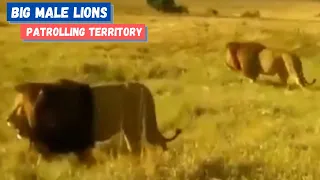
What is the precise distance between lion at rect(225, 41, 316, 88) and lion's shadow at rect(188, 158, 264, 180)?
0.21 m

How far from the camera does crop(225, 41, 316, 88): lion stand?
60.4 inches

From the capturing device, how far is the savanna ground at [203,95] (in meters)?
1.50

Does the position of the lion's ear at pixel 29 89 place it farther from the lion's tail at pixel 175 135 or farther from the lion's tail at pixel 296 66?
the lion's tail at pixel 296 66

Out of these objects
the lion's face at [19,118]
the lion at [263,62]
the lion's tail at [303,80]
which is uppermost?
the lion at [263,62]

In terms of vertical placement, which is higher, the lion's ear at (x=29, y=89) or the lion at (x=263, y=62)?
the lion at (x=263, y=62)

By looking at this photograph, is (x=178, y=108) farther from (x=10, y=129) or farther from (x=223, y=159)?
(x=10, y=129)

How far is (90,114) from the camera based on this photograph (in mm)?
1486

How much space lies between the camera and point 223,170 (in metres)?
1.51

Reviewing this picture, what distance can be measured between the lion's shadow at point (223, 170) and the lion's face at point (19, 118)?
0.39 metres

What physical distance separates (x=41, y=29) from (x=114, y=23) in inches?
6.7

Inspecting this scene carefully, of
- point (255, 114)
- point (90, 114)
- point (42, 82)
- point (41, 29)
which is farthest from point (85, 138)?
point (255, 114)

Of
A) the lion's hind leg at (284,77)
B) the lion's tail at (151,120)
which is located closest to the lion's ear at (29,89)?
the lion's tail at (151,120)
